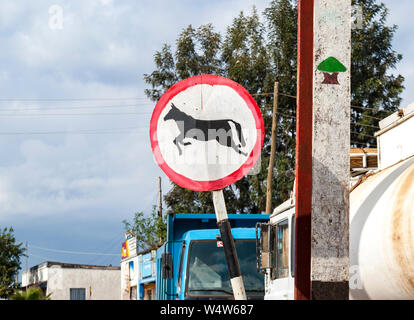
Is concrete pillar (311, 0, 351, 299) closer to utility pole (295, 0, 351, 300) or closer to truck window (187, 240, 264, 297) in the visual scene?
utility pole (295, 0, 351, 300)

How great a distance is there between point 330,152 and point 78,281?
55.0 meters

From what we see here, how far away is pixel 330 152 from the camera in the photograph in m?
3.87

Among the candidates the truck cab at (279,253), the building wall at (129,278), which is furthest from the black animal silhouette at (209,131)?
the building wall at (129,278)

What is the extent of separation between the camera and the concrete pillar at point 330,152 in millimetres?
3807

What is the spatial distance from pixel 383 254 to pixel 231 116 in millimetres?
1858

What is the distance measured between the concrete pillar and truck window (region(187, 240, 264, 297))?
6.03 m

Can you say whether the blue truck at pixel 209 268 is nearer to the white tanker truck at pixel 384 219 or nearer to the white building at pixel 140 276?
the white tanker truck at pixel 384 219

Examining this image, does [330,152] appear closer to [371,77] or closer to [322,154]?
[322,154]

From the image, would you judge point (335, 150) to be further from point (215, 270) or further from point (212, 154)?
point (215, 270)

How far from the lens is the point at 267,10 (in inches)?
1378

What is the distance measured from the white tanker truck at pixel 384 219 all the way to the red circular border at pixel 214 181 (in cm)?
145

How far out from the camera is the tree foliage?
108ft

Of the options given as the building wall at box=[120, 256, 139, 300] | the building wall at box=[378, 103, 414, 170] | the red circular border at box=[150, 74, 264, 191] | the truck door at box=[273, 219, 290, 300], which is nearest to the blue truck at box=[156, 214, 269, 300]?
the truck door at box=[273, 219, 290, 300]
